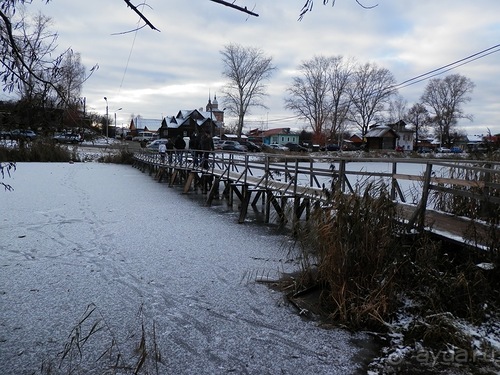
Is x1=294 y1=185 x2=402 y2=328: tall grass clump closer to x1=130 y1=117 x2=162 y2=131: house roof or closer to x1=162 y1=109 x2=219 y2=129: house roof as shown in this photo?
x1=162 y1=109 x2=219 y2=129: house roof

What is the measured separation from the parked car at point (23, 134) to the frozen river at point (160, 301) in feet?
5.44

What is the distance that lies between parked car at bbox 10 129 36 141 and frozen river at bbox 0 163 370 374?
166 cm

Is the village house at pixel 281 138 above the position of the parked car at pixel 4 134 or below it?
above

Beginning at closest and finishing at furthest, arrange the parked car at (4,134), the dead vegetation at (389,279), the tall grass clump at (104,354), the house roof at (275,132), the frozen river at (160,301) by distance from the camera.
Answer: the parked car at (4,134), the tall grass clump at (104,354), the frozen river at (160,301), the dead vegetation at (389,279), the house roof at (275,132)

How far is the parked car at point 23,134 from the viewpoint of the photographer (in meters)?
2.59

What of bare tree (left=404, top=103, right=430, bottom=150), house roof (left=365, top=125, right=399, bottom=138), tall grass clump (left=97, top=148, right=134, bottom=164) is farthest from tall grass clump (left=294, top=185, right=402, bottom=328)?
bare tree (left=404, top=103, right=430, bottom=150)

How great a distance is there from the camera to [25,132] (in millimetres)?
2615

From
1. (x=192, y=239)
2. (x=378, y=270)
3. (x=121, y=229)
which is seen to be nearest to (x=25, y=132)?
(x=378, y=270)

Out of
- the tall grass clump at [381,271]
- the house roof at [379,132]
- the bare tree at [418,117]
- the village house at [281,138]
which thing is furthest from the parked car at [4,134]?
the village house at [281,138]

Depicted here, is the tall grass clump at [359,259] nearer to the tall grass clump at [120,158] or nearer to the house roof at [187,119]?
the tall grass clump at [120,158]

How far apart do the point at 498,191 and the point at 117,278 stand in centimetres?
474

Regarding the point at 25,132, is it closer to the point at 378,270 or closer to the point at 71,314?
the point at 71,314

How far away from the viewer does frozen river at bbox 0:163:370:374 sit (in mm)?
3221

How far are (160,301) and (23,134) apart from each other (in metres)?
2.33
